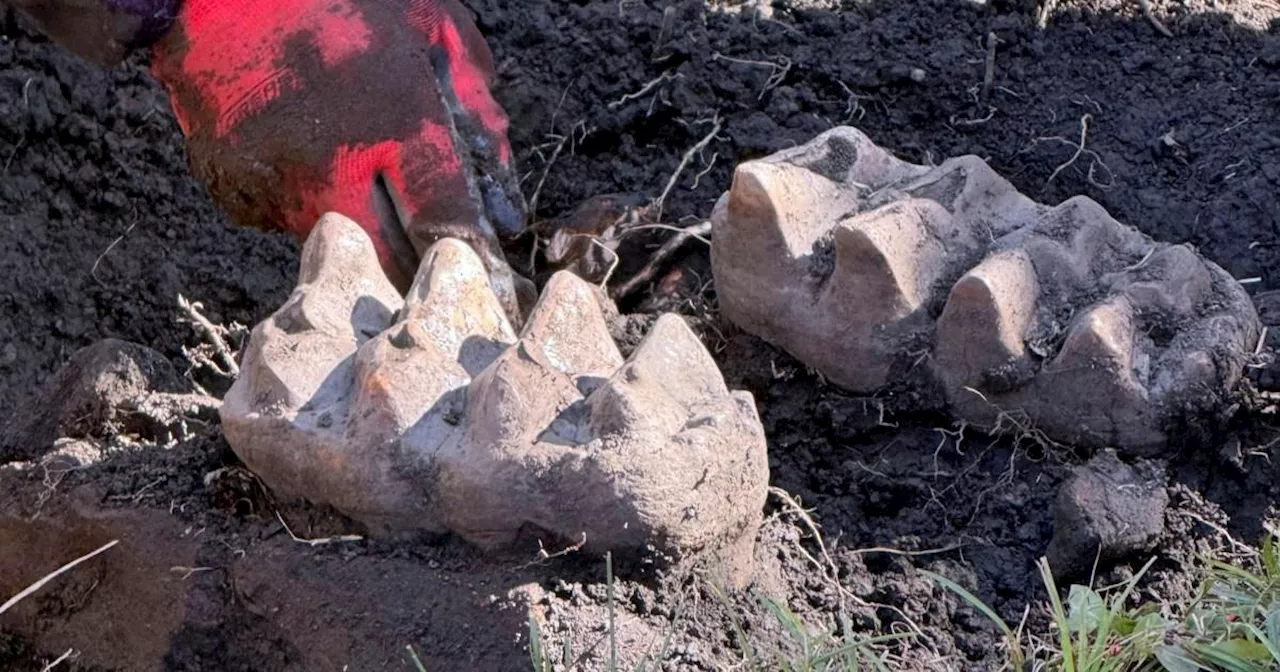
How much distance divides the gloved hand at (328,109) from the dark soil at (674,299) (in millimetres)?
247

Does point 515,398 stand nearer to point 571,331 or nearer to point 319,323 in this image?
point 571,331

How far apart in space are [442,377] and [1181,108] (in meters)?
1.58

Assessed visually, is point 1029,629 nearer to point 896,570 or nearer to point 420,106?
point 896,570

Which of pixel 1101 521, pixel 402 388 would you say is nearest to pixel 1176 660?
pixel 1101 521

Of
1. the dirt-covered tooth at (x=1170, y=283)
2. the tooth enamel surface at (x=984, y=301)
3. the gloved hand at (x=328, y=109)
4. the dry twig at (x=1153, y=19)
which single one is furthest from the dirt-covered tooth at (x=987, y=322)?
the dry twig at (x=1153, y=19)

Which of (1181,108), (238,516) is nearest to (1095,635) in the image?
(238,516)

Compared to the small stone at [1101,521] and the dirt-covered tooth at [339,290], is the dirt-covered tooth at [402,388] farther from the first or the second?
the small stone at [1101,521]

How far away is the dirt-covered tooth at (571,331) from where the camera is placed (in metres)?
1.71

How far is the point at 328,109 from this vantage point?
246 centimetres

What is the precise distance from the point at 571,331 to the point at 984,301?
0.51m

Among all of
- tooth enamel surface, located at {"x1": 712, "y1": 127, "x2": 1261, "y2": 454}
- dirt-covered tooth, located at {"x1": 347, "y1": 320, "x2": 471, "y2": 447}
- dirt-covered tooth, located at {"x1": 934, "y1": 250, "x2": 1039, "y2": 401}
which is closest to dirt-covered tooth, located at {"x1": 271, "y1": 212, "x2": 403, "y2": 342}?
dirt-covered tooth, located at {"x1": 347, "y1": 320, "x2": 471, "y2": 447}

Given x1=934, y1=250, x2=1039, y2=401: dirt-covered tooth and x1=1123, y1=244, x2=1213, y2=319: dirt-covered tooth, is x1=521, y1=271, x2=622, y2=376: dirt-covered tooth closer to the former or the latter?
x1=934, y1=250, x2=1039, y2=401: dirt-covered tooth

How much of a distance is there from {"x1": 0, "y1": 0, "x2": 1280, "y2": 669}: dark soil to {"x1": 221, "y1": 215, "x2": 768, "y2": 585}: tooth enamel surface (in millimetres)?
57

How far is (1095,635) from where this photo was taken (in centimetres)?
158
